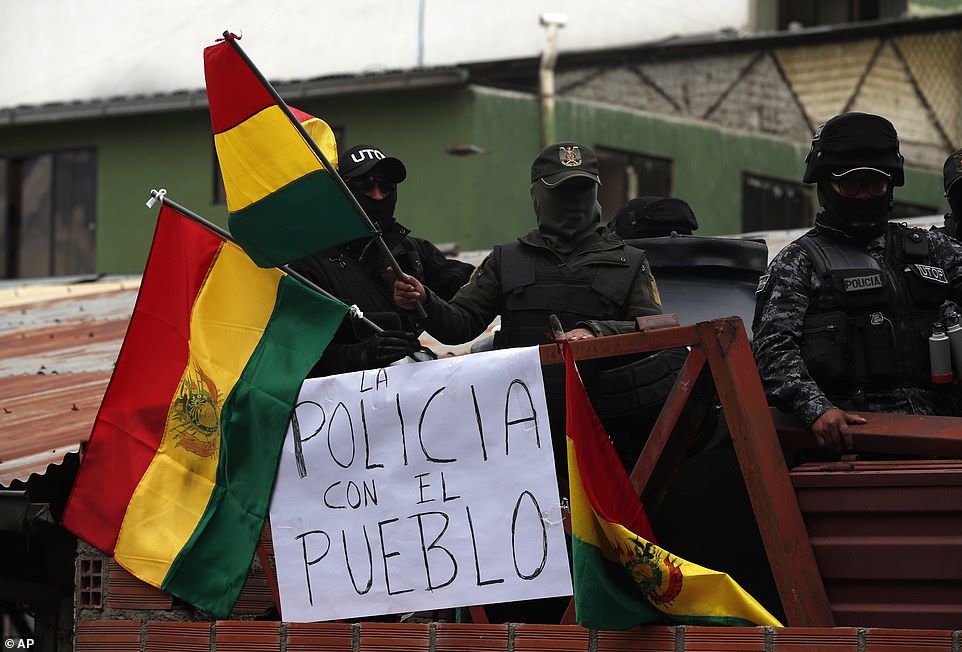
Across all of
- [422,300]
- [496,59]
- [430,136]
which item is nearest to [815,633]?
[422,300]

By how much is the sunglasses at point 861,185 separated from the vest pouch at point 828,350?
1.26ft

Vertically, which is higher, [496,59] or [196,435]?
[496,59]

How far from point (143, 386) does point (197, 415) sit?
0.37 metres

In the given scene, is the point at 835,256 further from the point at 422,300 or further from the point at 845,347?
the point at 422,300

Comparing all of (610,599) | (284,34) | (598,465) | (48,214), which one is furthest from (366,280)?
(48,214)

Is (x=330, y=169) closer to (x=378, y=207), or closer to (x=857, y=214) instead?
(x=378, y=207)

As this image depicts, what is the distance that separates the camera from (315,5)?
877 inches

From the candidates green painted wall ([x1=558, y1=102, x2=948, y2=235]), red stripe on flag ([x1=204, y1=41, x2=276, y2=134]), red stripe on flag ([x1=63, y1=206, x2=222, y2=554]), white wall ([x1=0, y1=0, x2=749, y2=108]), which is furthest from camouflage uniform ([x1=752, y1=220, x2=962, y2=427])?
white wall ([x1=0, y1=0, x2=749, y2=108])

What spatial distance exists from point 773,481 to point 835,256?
89cm

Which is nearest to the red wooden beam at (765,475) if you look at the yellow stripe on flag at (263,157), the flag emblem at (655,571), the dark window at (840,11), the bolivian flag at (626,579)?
the bolivian flag at (626,579)

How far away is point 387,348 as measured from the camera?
16.8 feet

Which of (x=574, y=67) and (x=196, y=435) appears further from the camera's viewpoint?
(x=574, y=67)

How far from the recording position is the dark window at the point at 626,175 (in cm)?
2016

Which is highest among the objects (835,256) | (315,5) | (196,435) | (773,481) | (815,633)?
(315,5)
